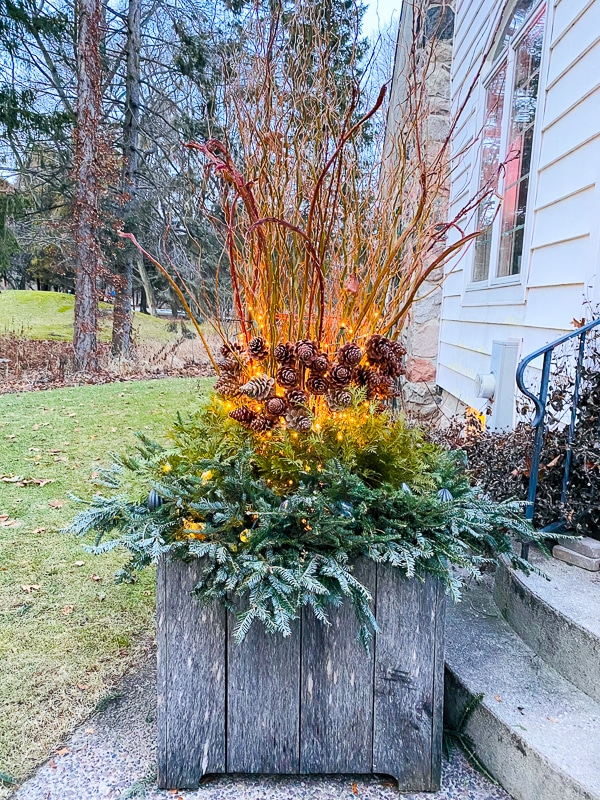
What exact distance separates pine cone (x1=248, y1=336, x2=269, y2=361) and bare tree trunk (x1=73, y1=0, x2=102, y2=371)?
6938 mm

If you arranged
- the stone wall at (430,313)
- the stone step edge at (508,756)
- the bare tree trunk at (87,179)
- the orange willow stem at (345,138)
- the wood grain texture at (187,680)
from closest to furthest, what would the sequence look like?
the orange willow stem at (345,138) → the stone step edge at (508,756) → the wood grain texture at (187,680) → the stone wall at (430,313) → the bare tree trunk at (87,179)

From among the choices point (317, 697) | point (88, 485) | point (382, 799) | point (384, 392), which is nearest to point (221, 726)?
point (317, 697)

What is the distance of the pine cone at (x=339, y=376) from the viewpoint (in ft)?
4.56

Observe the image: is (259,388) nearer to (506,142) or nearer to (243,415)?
(243,415)

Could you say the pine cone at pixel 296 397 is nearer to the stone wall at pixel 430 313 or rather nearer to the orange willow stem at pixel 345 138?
the orange willow stem at pixel 345 138

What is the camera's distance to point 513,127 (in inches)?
127

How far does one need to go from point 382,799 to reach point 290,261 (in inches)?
59.6

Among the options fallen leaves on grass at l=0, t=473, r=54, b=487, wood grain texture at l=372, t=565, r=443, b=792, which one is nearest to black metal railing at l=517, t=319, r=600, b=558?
wood grain texture at l=372, t=565, r=443, b=792

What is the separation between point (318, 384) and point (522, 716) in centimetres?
98

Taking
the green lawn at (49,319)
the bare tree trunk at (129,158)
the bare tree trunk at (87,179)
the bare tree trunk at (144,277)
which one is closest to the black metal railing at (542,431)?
the bare tree trunk at (87,179)

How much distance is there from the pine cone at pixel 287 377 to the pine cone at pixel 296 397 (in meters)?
0.02

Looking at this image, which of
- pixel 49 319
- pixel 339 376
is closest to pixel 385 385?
pixel 339 376

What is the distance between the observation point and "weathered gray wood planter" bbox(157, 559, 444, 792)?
126cm

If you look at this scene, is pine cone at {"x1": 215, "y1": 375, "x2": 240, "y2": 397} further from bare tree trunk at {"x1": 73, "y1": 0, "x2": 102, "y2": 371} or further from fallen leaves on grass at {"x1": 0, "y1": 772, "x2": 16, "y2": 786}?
bare tree trunk at {"x1": 73, "y1": 0, "x2": 102, "y2": 371}
